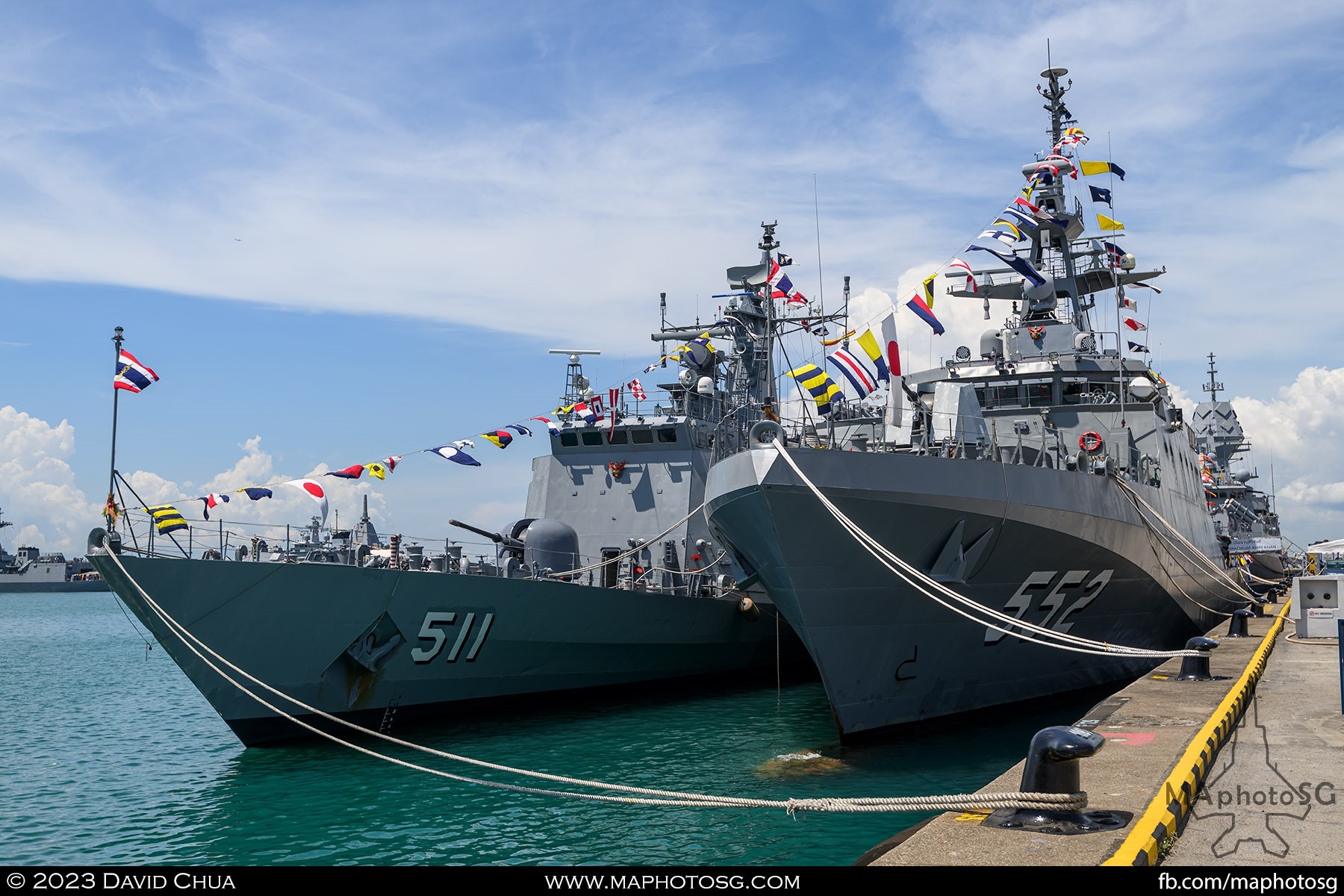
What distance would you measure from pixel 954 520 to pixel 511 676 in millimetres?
7084

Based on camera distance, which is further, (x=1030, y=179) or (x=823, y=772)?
(x=1030, y=179)

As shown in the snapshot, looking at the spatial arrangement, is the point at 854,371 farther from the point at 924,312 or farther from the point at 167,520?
the point at 167,520

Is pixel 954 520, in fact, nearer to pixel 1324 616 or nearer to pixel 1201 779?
pixel 1201 779

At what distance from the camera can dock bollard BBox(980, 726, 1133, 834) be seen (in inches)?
177

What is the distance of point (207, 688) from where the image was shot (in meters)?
12.0

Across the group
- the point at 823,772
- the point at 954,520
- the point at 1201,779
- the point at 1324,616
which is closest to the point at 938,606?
the point at 954,520

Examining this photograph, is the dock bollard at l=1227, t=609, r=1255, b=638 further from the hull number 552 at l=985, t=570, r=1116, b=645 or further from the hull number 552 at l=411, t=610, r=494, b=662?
the hull number 552 at l=411, t=610, r=494, b=662

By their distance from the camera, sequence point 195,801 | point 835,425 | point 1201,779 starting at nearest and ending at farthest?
1. point 1201,779
2. point 195,801
3. point 835,425

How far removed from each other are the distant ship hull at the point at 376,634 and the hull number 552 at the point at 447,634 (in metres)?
0.01

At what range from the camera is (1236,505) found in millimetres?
37250

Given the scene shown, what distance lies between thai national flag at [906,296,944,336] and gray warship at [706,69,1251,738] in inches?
25.6

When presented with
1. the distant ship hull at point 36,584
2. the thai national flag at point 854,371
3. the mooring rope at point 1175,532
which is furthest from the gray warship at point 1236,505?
the distant ship hull at point 36,584

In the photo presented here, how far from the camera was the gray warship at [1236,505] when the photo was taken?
29.8 metres

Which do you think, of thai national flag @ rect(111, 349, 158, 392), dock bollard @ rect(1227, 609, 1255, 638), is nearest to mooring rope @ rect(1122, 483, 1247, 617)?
dock bollard @ rect(1227, 609, 1255, 638)
